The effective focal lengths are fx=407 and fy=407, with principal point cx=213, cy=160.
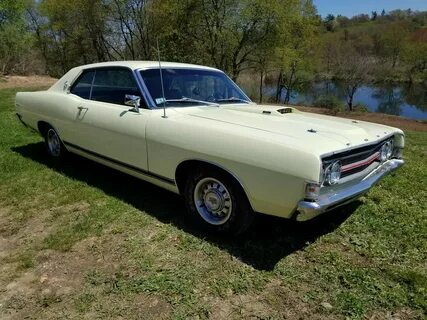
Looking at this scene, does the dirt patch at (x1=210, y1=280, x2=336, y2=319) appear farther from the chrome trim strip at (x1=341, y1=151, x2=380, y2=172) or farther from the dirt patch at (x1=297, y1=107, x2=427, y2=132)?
the dirt patch at (x1=297, y1=107, x2=427, y2=132)

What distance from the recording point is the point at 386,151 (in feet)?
13.2

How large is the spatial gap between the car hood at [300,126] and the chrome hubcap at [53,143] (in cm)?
253

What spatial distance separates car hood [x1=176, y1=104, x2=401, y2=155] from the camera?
3.23 metres

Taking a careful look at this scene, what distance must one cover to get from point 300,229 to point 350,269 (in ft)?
2.39

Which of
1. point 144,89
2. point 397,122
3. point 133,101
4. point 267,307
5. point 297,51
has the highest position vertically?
point 297,51

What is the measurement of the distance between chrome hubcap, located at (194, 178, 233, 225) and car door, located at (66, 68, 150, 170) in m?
0.72

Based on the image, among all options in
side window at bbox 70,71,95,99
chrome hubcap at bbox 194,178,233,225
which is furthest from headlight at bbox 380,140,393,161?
side window at bbox 70,71,95,99

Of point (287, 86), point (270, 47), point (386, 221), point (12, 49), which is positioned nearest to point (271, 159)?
point (386, 221)

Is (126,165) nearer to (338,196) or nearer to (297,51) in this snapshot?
(338,196)

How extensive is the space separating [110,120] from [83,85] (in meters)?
1.09

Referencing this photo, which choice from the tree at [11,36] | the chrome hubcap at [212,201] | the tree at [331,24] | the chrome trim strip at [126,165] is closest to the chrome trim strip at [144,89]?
the chrome trim strip at [126,165]

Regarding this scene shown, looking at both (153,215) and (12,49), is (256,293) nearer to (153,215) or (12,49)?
(153,215)

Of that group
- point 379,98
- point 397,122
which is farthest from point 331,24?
point 397,122

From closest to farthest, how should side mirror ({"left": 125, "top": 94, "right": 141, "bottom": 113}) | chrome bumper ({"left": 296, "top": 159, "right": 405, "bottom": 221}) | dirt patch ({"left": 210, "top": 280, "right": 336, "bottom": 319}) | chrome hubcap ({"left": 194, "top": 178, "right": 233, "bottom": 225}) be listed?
dirt patch ({"left": 210, "top": 280, "right": 336, "bottom": 319}) < chrome bumper ({"left": 296, "top": 159, "right": 405, "bottom": 221}) < chrome hubcap ({"left": 194, "top": 178, "right": 233, "bottom": 225}) < side mirror ({"left": 125, "top": 94, "right": 141, "bottom": 113})
